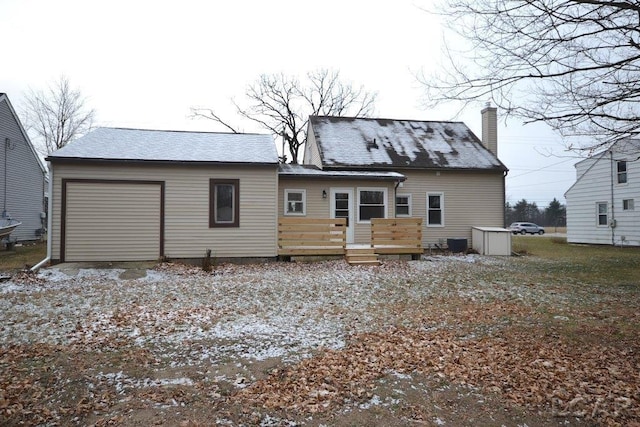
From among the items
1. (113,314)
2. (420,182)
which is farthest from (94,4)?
(420,182)

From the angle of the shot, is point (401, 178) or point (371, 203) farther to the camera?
point (371, 203)

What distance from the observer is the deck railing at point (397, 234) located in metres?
14.0

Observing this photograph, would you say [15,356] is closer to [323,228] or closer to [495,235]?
[323,228]

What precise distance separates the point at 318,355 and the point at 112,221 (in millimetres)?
10248

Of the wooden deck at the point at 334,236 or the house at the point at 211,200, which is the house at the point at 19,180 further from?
the wooden deck at the point at 334,236

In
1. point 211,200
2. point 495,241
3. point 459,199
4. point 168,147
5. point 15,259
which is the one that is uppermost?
point 168,147

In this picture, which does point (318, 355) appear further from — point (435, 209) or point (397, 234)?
point (435, 209)

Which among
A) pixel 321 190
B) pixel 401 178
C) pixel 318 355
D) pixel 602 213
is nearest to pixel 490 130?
pixel 401 178

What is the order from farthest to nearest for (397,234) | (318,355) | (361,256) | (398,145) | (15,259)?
(398,145) → (15,259) → (397,234) → (361,256) → (318,355)

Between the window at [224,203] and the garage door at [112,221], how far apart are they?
1683 millimetres

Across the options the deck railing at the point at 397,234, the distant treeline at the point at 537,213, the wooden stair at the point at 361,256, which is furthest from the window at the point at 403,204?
the distant treeline at the point at 537,213

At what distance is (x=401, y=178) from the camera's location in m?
14.9

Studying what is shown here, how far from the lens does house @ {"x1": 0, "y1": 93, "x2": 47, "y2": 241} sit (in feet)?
62.9

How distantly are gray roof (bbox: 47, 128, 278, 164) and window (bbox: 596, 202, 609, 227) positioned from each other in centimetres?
1982
